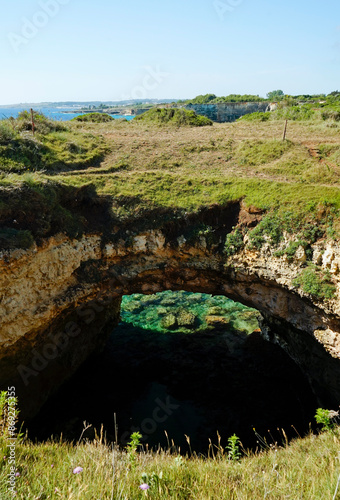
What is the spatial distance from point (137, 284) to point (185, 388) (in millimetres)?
5703

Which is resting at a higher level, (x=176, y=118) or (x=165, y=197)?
(x=176, y=118)

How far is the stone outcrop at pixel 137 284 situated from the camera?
11727mm

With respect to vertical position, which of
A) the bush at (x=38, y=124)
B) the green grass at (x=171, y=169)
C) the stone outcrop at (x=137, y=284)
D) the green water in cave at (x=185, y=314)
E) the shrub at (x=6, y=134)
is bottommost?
the green water in cave at (x=185, y=314)

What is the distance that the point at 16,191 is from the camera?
12258 mm

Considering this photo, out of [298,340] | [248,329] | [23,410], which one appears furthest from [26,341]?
[248,329]

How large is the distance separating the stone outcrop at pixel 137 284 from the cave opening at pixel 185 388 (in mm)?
1270

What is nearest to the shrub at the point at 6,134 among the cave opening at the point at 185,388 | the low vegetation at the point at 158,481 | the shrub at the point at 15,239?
the shrub at the point at 15,239

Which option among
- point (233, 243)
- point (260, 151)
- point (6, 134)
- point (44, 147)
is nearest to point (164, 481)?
point (233, 243)

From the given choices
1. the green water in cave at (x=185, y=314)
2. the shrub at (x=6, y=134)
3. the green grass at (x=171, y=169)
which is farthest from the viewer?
the green water in cave at (x=185, y=314)

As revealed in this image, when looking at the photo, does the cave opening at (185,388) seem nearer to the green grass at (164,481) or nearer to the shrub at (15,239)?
the green grass at (164,481)

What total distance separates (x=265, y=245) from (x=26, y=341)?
9760 millimetres

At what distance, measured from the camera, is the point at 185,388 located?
16266mm

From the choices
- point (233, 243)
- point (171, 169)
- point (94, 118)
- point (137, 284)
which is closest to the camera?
point (233, 243)

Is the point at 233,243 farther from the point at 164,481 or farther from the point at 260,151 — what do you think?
the point at 164,481
